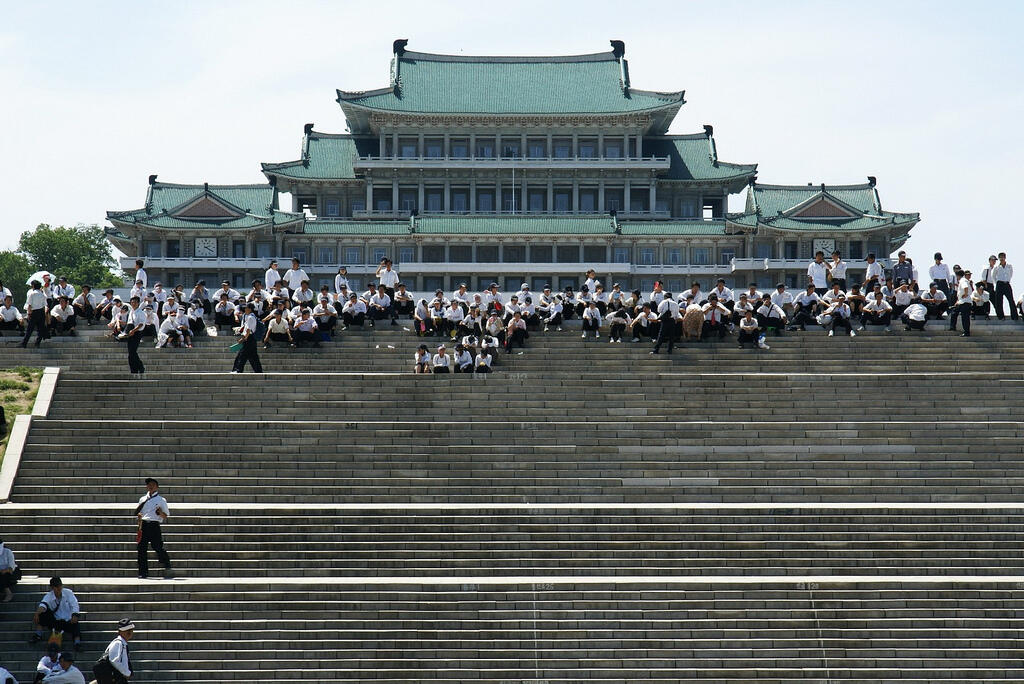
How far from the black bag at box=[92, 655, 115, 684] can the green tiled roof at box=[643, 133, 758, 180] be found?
45.8m

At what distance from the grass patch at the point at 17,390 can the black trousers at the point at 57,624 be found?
231 inches

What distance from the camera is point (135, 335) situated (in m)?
23.7

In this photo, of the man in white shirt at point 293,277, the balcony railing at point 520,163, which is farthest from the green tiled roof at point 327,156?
the man in white shirt at point 293,277

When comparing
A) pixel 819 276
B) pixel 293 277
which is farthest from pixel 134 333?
pixel 819 276

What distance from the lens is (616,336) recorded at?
88.0 feet

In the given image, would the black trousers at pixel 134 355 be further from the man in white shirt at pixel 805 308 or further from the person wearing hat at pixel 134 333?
the man in white shirt at pixel 805 308

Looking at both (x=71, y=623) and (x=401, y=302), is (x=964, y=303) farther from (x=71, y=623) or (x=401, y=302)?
(x=71, y=623)

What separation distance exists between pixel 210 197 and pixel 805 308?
32.8m

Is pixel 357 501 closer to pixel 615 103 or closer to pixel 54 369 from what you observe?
pixel 54 369

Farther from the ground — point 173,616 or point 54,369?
point 54,369

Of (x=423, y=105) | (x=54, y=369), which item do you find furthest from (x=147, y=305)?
(x=423, y=105)

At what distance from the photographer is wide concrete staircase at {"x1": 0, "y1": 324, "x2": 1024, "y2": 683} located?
1552 cm

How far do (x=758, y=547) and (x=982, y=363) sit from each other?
1042cm

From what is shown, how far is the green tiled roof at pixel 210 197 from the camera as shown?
2131 inches
